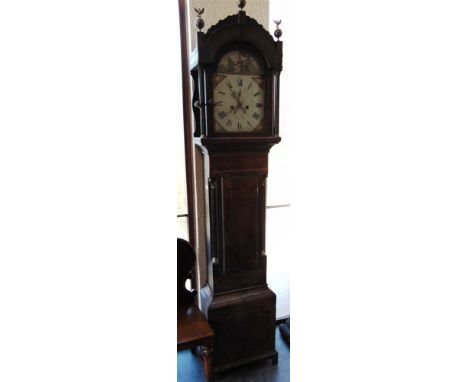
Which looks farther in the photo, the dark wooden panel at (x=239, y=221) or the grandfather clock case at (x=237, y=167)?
the dark wooden panel at (x=239, y=221)

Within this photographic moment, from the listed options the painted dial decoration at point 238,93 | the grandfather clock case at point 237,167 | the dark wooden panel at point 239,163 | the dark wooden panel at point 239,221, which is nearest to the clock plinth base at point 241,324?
the grandfather clock case at point 237,167

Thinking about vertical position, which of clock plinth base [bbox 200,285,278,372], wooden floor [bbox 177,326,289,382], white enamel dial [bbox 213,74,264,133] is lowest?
wooden floor [bbox 177,326,289,382]

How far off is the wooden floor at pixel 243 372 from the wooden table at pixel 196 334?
0.61ft

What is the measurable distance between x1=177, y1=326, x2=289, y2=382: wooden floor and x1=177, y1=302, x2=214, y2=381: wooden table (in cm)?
18

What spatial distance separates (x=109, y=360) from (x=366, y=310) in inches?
12.1

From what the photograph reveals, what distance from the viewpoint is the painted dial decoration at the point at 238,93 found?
1.48 metres

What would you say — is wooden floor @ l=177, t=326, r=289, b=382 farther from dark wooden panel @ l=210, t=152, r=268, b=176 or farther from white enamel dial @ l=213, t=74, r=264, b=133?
white enamel dial @ l=213, t=74, r=264, b=133

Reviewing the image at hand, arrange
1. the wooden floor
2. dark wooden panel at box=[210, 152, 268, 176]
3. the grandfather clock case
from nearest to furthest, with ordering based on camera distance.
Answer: the grandfather clock case → dark wooden panel at box=[210, 152, 268, 176] → the wooden floor

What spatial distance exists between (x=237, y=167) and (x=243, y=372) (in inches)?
41.0

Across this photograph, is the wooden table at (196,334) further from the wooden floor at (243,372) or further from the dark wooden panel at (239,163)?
the dark wooden panel at (239,163)

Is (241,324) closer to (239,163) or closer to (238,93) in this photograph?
(239,163)

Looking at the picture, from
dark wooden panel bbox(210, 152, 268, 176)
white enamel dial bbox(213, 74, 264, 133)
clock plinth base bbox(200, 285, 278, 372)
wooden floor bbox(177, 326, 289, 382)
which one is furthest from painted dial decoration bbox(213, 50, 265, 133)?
wooden floor bbox(177, 326, 289, 382)

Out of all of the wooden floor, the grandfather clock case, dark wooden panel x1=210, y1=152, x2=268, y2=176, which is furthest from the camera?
the wooden floor

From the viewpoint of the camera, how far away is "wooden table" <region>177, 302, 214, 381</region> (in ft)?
4.98
